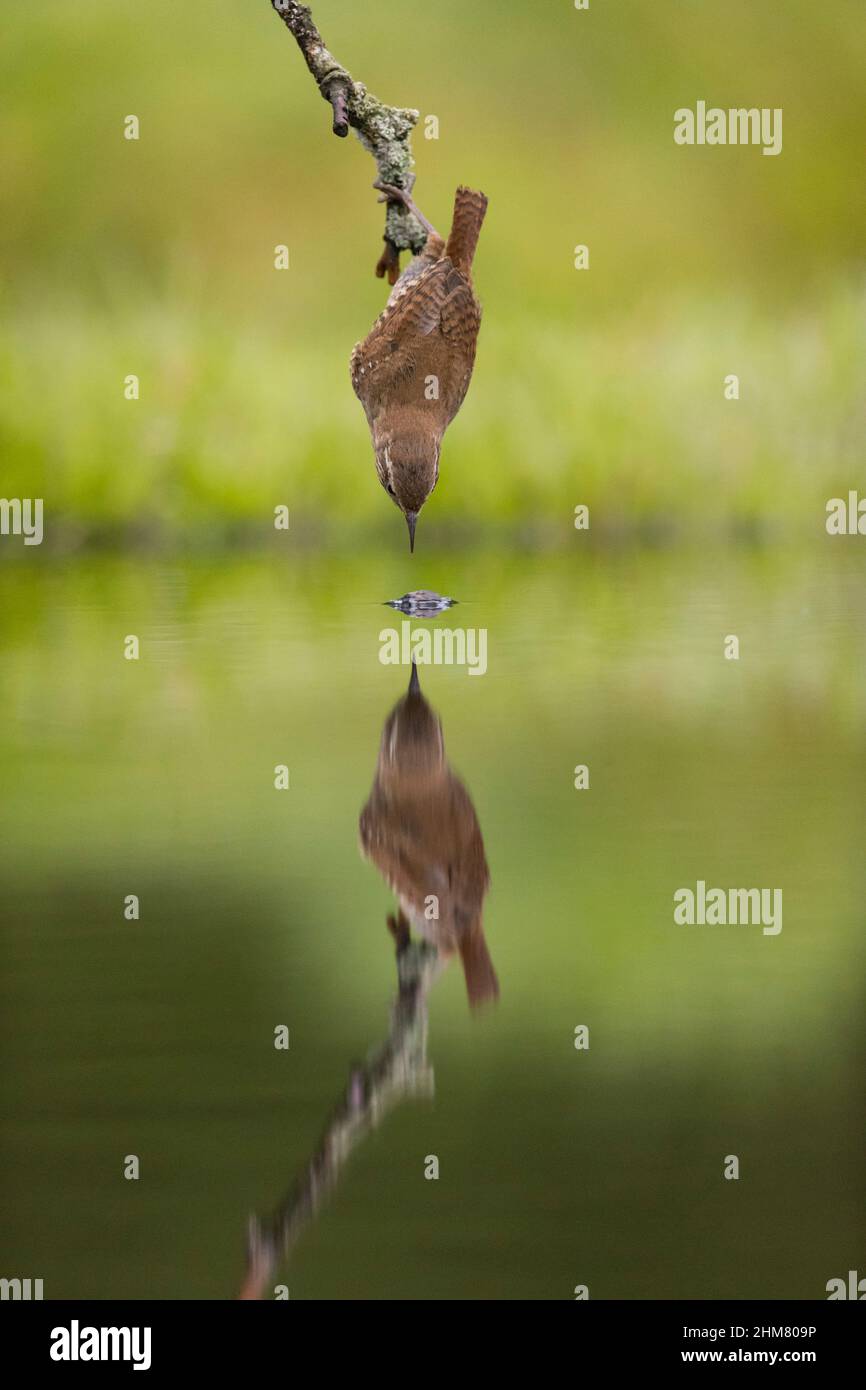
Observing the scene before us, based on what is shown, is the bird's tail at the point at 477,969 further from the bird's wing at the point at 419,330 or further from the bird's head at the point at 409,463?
the bird's wing at the point at 419,330

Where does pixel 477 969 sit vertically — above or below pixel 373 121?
below

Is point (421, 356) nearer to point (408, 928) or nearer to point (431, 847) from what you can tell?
point (431, 847)

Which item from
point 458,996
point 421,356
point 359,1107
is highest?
point 421,356

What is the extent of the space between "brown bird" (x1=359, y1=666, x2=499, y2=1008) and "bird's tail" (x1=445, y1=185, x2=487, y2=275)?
1427mm

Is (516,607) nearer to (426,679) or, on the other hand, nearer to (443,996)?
(426,679)

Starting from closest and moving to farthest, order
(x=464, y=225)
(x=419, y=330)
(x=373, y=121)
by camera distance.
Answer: (x=373, y=121), (x=464, y=225), (x=419, y=330)

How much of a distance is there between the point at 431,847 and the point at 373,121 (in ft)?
7.25

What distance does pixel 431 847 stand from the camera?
141 inches

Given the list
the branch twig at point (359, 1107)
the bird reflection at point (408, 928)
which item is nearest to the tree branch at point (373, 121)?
the bird reflection at point (408, 928)

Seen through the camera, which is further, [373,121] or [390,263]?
[390,263]

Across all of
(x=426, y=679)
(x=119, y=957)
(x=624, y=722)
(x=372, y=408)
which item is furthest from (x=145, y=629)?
(x=119, y=957)

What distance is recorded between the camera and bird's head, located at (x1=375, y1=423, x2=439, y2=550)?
5.25m

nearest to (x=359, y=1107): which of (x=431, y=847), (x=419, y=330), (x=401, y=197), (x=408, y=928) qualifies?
(x=408, y=928)

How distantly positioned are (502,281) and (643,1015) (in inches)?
406
